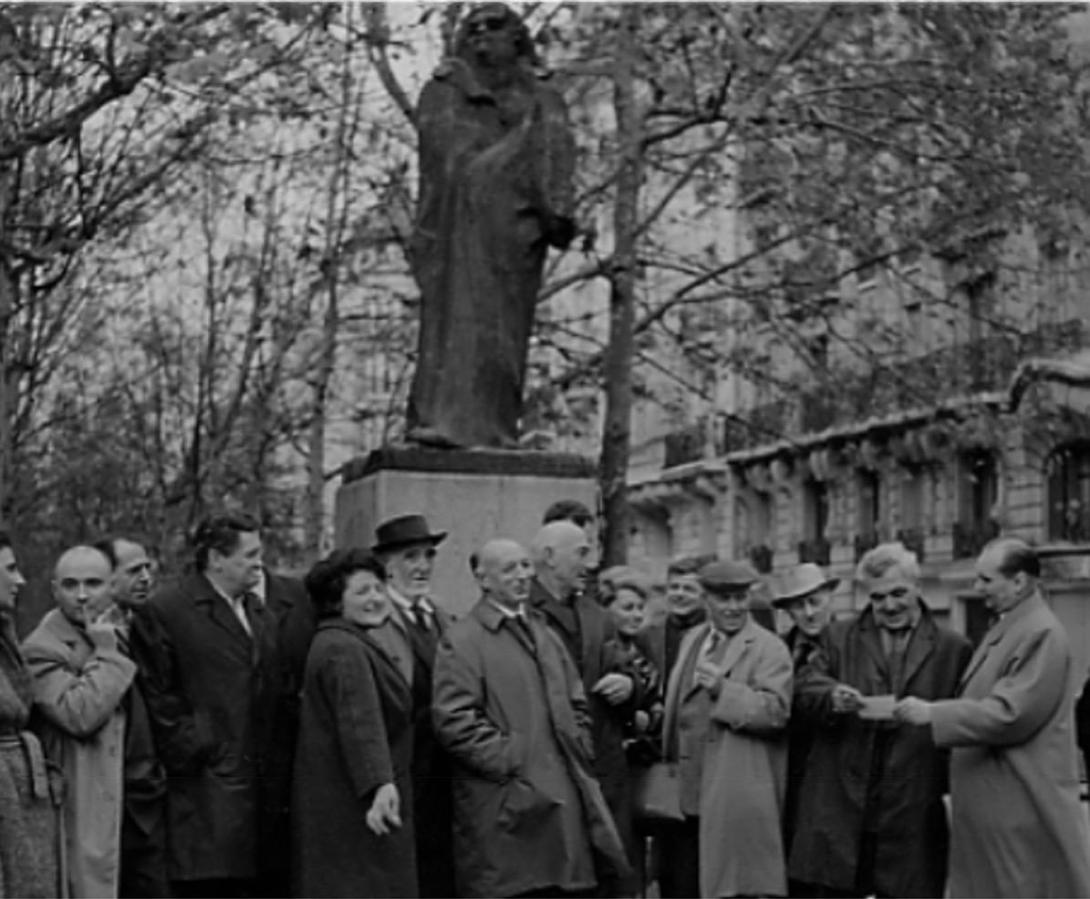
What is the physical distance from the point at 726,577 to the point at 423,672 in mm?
1683

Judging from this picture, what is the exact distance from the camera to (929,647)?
10742 millimetres

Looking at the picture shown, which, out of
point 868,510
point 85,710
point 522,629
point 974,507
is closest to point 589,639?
point 522,629

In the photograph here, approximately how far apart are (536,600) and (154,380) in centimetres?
2158

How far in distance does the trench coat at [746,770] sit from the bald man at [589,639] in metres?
0.44

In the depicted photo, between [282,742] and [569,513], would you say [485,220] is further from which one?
[282,742]

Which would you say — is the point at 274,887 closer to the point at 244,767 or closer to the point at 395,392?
the point at 244,767

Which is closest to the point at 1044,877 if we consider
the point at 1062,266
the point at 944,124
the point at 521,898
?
the point at 521,898

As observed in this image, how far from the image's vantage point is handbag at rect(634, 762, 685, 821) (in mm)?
10914

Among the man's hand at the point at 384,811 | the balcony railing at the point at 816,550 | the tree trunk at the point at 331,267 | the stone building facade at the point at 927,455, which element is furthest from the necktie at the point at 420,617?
the balcony railing at the point at 816,550

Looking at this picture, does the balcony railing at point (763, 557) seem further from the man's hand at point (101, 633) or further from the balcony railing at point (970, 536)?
the man's hand at point (101, 633)

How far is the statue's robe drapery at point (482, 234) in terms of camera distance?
1188 centimetres

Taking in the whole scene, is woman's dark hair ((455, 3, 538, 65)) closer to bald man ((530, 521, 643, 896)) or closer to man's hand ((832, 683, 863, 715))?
bald man ((530, 521, 643, 896))

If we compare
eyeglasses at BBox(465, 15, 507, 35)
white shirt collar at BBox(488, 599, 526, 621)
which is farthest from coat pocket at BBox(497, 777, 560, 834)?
eyeglasses at BBox(465, 15, 507, 35)

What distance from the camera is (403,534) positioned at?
10.2 meters
